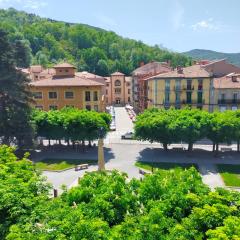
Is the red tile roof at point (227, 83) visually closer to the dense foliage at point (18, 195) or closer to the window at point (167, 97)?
the window at point (167, 97)

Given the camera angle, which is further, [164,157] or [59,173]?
[164,157]

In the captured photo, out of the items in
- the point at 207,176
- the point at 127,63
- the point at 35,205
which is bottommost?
the point at 207,176

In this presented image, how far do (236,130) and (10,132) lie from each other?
28.4 metres

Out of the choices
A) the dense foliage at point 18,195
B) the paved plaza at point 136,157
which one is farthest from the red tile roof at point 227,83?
the dense foliage at point 18,195

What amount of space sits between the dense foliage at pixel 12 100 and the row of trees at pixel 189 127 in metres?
14.6

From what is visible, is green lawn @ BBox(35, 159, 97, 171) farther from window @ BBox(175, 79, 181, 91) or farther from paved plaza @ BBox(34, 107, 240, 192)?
window @ BBox(175, 79, 181, 91)

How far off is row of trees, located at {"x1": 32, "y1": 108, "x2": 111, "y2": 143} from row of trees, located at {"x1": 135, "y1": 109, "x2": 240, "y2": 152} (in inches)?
218

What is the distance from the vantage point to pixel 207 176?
35188 millimetres

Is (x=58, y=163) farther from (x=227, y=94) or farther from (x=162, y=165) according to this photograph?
(x=227, y=94)

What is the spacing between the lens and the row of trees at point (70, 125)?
41562 millimetres

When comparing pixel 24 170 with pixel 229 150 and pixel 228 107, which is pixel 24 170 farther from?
pixel 228 107

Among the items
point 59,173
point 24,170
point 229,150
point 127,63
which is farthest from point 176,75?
point 127,63

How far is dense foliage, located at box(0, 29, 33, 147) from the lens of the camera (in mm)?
39250

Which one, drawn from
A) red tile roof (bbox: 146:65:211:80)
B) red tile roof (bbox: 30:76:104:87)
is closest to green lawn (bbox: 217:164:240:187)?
red tile roof (bbox: 146:65:211:80)
